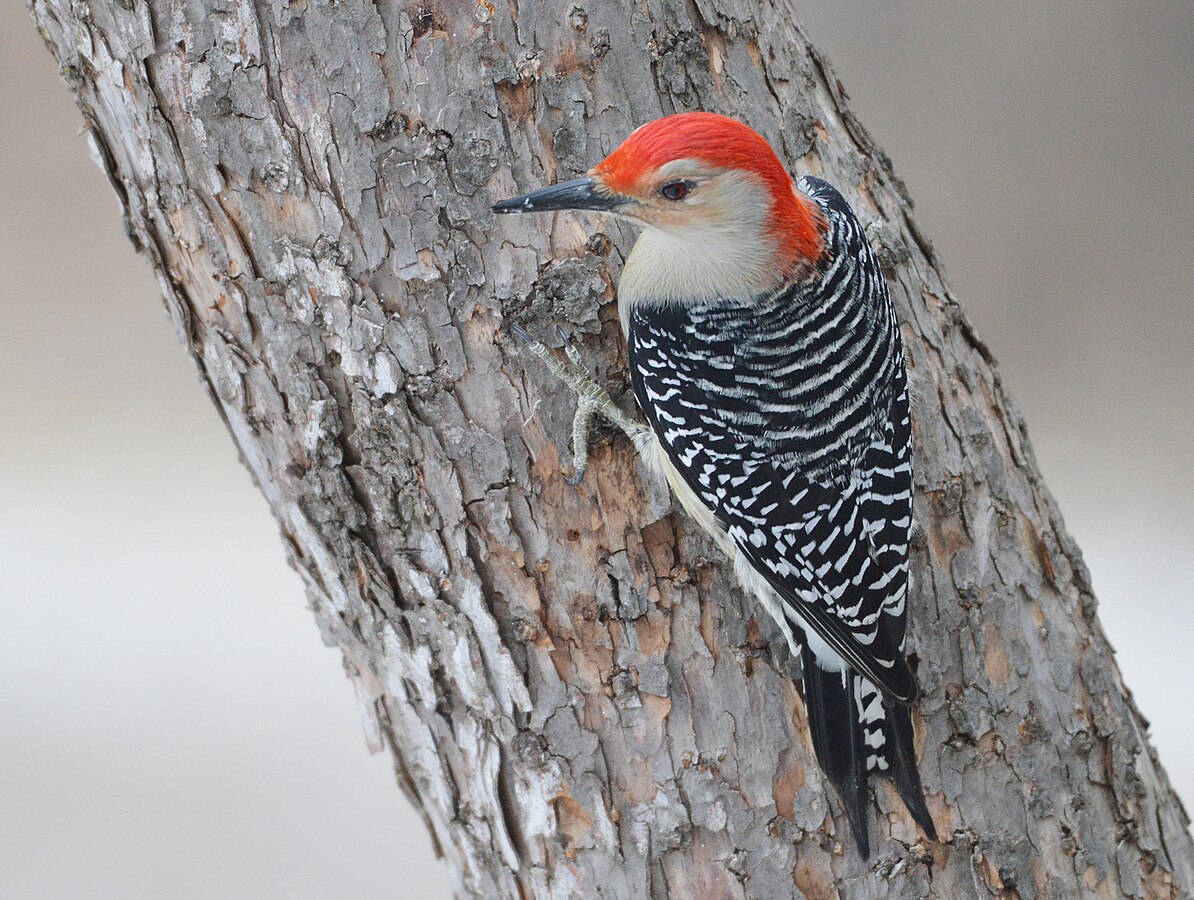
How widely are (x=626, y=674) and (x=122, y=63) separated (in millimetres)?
1381

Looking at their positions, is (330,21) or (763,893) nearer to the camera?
(330,21)

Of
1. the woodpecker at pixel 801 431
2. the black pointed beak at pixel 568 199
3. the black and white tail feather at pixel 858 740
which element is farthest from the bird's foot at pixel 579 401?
the black and white tail feather at pixel 858 740

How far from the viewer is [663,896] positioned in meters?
1.98

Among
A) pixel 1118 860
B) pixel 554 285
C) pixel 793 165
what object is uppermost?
pixel 793 165

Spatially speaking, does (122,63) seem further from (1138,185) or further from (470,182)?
(1138,185)

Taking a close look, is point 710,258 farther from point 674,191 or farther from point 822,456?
point 822,456

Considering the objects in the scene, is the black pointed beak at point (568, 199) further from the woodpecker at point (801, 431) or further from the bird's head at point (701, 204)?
the woodpecker at point (801, 431)

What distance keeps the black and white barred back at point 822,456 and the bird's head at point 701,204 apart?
0.05 m

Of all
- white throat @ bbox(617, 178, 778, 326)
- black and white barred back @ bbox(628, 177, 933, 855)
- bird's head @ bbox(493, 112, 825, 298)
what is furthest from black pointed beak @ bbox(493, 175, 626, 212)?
black and white barred back @ bbox(628, 177, 933, 855)

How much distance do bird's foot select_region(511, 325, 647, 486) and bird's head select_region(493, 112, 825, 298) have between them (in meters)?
0.17

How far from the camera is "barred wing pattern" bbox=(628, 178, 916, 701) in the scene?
75.8 inches

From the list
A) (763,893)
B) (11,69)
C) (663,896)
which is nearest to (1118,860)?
(763,893)

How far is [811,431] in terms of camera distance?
1.97 metres

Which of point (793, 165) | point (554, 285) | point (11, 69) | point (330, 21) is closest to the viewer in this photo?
point (330, 21)
